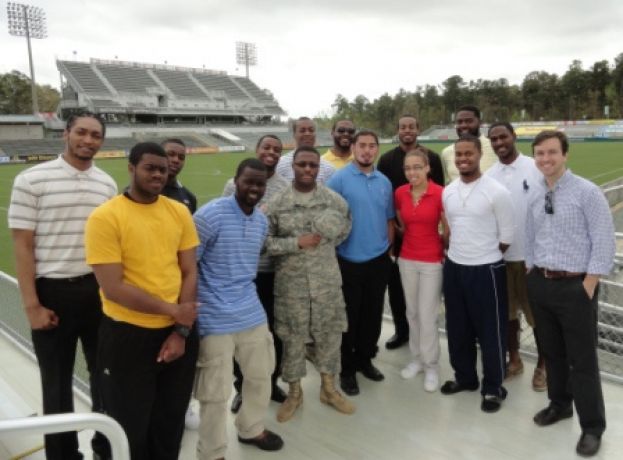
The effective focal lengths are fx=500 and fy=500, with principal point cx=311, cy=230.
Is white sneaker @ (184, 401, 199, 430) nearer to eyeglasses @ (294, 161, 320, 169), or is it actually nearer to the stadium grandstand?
eyeglasses @ (294, 161, 320, 169)

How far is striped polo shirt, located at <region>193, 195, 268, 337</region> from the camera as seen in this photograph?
2.77 meters

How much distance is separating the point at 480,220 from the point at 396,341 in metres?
1.66

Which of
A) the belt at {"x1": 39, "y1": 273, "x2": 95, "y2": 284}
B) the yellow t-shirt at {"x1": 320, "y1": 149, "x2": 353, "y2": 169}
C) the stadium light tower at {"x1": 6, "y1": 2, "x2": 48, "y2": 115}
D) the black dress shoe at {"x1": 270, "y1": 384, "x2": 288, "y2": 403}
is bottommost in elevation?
the black dress shoe at {"x1": 270, "y1": 384, "x2": 288, "y2": 403}

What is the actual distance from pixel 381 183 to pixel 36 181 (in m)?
2.31

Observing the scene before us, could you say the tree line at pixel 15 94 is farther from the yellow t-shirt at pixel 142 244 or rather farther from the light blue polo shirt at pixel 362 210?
the yellow t-shirt at pixel 142 244

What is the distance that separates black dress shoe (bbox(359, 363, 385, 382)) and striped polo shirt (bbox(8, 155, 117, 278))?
7.52 ft

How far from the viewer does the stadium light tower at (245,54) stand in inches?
3056

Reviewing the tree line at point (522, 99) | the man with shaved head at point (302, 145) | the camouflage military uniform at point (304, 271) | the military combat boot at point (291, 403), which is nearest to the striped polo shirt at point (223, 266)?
the camouflage military uniform at point (304, 271)

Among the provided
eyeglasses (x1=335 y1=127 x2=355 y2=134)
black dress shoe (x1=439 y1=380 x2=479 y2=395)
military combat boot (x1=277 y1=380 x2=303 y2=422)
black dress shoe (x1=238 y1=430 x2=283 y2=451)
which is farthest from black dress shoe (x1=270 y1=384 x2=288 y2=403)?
eyeglasses (x1=335 y1=127 x2=355 y2=134)

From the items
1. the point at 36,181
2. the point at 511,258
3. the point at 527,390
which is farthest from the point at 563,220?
the point at 36,181

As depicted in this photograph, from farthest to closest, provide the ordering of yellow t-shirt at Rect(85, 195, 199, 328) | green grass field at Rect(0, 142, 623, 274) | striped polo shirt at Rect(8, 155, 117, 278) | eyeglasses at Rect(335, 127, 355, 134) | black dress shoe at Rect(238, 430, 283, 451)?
green grass field at Rect(0, 142, 623, 274) < eyeglasses at Rect(335, 127, 355, 134) < black dress shoe at Rect(238, 430, 283, 451) < striped polo shirt at Rect(8, 155, 117, 278) < yellow t-shirt at Rect(85, 195, 199, 328)

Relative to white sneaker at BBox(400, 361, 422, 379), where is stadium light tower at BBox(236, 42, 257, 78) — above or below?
above

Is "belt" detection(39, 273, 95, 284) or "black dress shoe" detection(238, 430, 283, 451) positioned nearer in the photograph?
"belt" detection(39, 273, 95, 284)

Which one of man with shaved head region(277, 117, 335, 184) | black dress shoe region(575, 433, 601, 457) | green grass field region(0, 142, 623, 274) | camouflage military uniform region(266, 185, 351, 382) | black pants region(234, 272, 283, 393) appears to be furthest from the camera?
green grass field region(0, 142, 623, 274)
